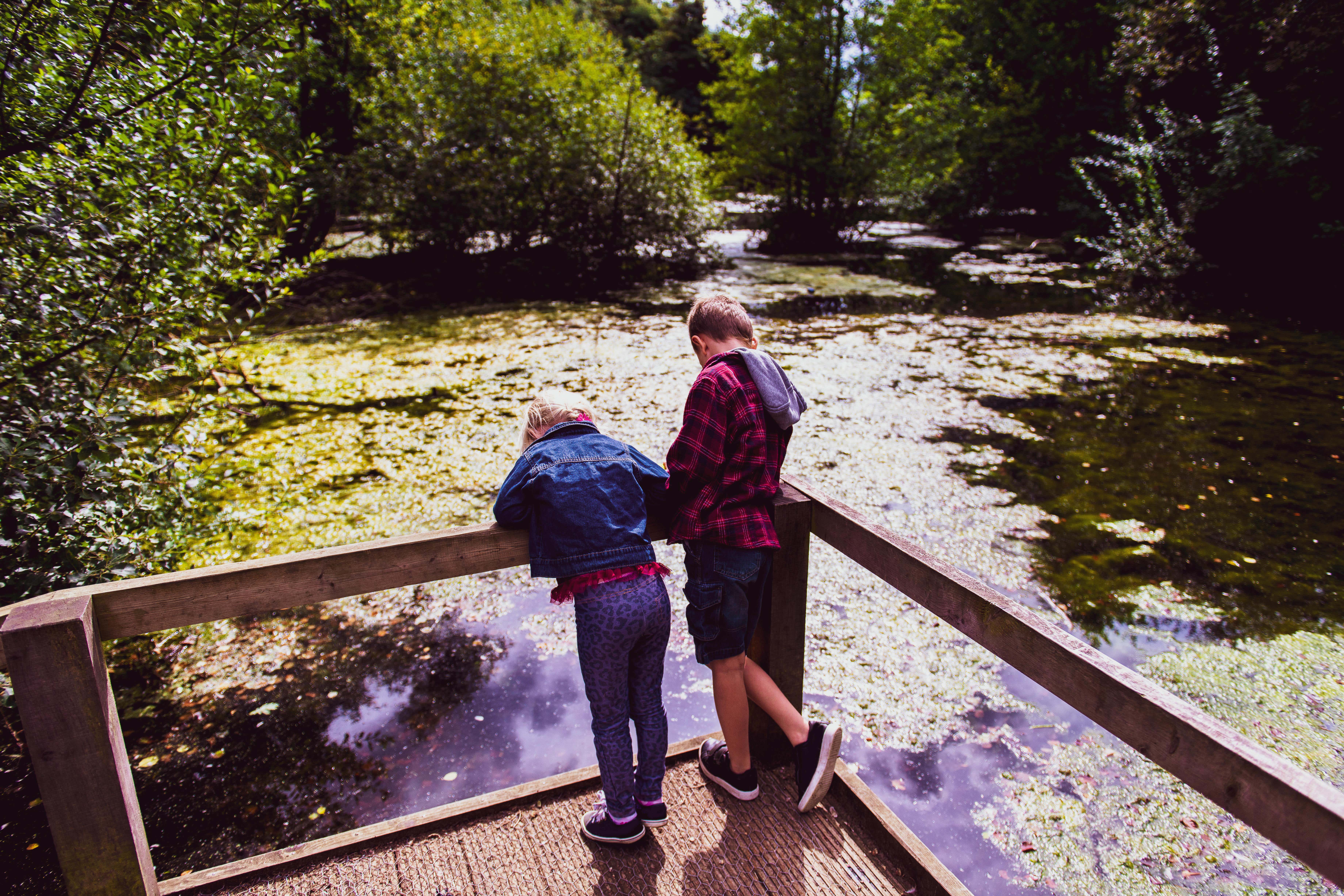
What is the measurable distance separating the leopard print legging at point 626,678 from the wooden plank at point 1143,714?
0.60 meters

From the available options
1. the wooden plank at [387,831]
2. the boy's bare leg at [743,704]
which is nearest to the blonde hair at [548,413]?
the boy's bare leg at [743,704]

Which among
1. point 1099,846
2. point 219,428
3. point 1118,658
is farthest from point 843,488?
point 219,428

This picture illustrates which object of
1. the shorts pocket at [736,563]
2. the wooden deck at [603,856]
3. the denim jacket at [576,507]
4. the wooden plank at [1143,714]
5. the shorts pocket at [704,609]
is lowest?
the wooden deck at [603,856]

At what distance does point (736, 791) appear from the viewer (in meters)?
2.22

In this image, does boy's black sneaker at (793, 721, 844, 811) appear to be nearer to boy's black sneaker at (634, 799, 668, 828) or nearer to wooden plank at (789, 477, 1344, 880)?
Result: boy's black sneaker at (634, 799, 668, 828)

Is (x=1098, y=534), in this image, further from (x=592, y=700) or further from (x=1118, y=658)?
(x=592, y=700)

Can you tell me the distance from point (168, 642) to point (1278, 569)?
5731 mm

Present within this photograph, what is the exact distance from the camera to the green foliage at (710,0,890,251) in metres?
15.4

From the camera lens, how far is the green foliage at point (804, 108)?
1539 cm

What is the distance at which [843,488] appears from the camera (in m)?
5.24

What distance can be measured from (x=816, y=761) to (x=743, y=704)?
255mm

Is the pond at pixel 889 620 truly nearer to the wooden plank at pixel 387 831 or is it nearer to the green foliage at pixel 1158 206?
the wooden plank at pixel 387 831

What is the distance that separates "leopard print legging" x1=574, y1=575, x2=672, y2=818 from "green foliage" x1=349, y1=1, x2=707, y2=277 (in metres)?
11.0

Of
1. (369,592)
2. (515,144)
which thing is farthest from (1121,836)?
(515,144)
